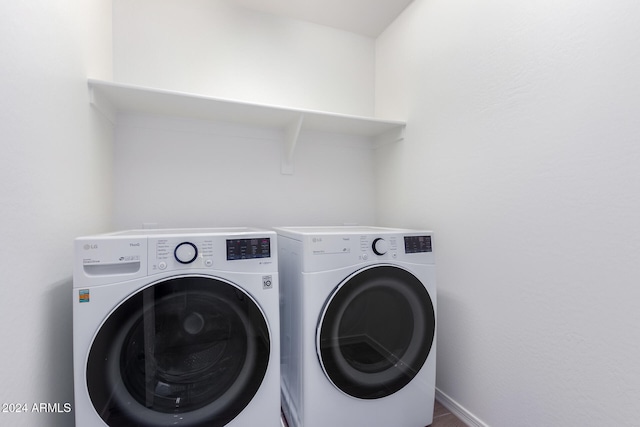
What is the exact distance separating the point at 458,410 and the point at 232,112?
6.66 ft

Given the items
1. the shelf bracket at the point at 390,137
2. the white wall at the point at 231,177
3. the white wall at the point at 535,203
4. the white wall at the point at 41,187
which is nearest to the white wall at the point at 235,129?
the white wall at the point at 231,177

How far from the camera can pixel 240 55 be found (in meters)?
1.85

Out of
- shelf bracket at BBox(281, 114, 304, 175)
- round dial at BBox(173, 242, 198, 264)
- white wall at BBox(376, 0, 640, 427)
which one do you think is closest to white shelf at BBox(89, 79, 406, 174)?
shelf bracket at BBox(281, 114, 304, 175)

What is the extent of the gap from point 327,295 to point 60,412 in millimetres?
1059

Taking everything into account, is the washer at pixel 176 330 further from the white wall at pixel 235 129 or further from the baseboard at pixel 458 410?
the baseboard at pixel 458 410

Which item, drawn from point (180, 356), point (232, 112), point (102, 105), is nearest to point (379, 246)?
point (180, 356)

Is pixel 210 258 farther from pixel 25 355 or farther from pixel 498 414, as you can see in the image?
pixel 498 414

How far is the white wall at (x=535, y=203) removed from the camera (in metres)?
0.86

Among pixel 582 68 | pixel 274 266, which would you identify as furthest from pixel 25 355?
pixel 582 68

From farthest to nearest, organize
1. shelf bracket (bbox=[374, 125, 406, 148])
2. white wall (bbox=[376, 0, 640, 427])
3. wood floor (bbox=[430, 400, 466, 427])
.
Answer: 1. shelf bracket (bbox=[374, 125, 406, 148])
2. wood floor (bbox=[430, 400, 466, 427])
3. white wall (bbox=[376, 0, 640, 427])

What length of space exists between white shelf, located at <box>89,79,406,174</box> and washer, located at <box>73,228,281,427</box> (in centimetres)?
80

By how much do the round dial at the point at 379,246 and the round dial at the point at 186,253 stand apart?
741mm

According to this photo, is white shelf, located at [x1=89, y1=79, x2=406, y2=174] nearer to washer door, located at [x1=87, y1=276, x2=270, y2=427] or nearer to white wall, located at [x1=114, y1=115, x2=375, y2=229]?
white wall, located at [x1=114, y1=115, x2=375, y2=229]

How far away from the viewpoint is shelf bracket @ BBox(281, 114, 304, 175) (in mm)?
1729
